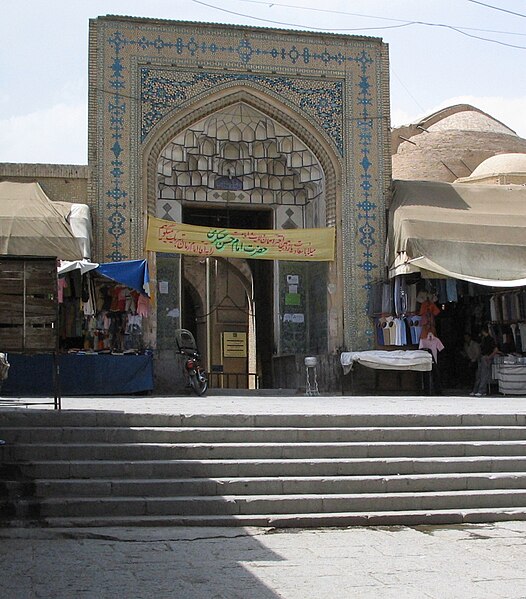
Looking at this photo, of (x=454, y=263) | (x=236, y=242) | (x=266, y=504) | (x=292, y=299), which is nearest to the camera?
(x=266, y=504)

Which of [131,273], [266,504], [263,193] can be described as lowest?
[266,504]

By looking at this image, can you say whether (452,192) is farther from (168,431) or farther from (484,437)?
(168,431)

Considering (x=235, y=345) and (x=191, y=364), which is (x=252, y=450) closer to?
(x=191, y=364)

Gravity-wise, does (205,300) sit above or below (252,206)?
below

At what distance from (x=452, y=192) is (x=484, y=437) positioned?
865 cm

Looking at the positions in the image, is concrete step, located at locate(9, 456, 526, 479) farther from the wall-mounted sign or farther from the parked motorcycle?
the wall-mounted sign

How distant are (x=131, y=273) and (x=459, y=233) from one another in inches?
216

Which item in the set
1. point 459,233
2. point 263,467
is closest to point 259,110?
point 459,233

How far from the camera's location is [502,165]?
2280cm

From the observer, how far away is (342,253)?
1733 centimetres

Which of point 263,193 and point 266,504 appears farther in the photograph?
point 263,193

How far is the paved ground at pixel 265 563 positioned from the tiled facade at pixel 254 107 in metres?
9.73

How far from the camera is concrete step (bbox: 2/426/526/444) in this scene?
8.48m

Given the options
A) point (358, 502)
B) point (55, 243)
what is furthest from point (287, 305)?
point (358, 502)
